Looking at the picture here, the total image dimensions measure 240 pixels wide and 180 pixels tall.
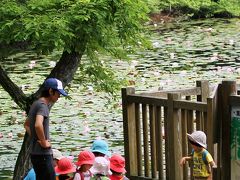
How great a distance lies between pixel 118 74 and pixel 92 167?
40.8ft

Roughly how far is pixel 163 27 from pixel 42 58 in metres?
11.3

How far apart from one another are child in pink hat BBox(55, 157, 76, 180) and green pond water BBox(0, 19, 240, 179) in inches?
135

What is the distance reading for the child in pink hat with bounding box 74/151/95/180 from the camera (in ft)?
19.9

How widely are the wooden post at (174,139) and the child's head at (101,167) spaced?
3.75 ft

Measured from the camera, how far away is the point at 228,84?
6547 millimetres

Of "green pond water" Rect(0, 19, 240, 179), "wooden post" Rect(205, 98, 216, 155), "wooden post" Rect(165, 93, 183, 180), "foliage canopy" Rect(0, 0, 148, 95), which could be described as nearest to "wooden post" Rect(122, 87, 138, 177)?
"wooden post" Rect(165, 93, 183, 180)

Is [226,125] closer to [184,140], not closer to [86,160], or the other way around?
[184,140]

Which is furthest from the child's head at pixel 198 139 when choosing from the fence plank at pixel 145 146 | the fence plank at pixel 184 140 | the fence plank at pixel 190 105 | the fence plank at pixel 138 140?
the fence plank at pixel 138 140

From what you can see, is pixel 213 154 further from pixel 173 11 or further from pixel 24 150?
pixel 173 11

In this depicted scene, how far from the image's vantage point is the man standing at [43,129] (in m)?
5.91

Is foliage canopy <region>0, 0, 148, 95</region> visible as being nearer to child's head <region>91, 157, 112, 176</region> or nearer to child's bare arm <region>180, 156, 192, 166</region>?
child's head <region>91, 157, 112, 176</region>

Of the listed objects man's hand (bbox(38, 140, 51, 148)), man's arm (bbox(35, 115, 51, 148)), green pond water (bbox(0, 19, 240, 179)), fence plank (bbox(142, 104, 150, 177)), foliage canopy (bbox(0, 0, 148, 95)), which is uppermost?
foliage canopy (bbox(0, 0, 148, 95))

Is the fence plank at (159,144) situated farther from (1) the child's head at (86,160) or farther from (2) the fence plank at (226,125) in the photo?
(1) the child's head at (86,160)

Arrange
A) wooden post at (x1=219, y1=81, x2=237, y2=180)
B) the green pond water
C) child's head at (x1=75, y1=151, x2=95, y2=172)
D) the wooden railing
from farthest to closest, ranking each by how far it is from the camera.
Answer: the green pond water → the wooden railing → wooden post at (x1=219, y1=81, x2=237, y2=180) → child's head at (x1=75, y1=151, x2=95, y2=172)
